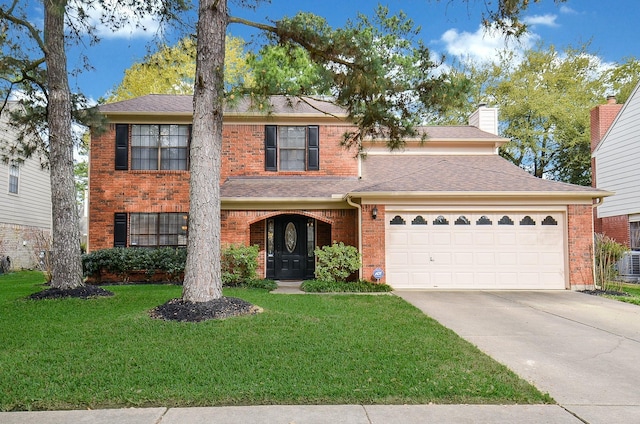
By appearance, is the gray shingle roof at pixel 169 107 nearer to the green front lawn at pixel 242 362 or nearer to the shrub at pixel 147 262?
the shrub at pixel 147 262

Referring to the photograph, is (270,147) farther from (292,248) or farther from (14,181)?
(14,181)

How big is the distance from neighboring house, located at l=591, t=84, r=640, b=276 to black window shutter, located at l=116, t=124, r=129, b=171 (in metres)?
16.5

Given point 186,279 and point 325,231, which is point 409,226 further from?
point 186,279

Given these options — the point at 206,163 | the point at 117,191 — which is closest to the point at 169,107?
the point at 117,191

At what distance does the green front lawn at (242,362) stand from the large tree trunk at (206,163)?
1015 mm

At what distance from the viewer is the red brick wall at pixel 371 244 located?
39.7ft

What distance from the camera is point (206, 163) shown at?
7750 mm

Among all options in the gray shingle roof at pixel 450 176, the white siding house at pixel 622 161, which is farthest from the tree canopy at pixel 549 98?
the gray shingle roof at pixel 450 176

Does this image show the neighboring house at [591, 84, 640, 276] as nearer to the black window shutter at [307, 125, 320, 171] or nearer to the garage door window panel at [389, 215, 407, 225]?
the garage door window panel at [389, 215, 407, 225]

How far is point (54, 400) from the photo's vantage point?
3992 mm

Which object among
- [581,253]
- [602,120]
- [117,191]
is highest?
[602,120]

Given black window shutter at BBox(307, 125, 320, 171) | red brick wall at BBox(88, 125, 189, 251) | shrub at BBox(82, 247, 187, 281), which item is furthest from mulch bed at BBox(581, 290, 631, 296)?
red brick wall at BBox(88, 125, 189, 251)

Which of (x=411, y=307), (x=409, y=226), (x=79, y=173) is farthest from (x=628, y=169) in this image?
(x=79, y=173)

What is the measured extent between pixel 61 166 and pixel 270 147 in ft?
20.0
